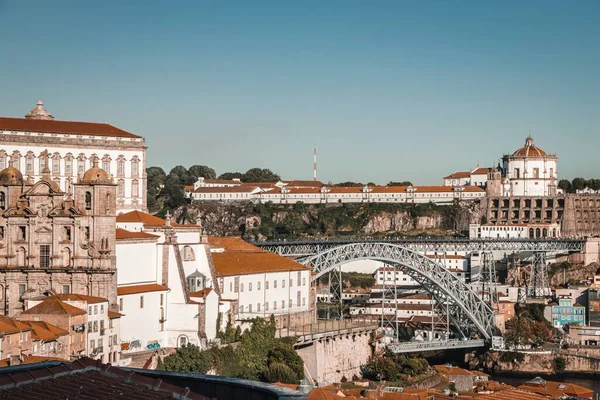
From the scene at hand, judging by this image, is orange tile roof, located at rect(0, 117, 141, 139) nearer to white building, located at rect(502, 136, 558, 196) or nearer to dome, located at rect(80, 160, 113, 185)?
dome, located at rect(80, 160, 113, 185)

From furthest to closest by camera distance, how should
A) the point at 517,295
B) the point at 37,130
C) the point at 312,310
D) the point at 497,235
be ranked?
the point at 497,235
the point at 517,295
the point at 37,130
the point at 312,310

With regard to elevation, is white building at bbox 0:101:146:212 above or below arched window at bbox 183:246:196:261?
above

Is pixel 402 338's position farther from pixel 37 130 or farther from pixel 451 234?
pixel 451 234

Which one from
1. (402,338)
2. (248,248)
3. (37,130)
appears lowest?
(402,338)

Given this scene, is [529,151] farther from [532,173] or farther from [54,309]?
[54,309]

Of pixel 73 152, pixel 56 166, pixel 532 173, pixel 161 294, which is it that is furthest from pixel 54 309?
pixel 532 173

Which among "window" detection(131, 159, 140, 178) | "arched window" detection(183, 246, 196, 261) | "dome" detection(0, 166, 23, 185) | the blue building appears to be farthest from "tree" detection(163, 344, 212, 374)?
the blue building

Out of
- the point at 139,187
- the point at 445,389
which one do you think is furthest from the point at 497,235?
the point at 445,389
